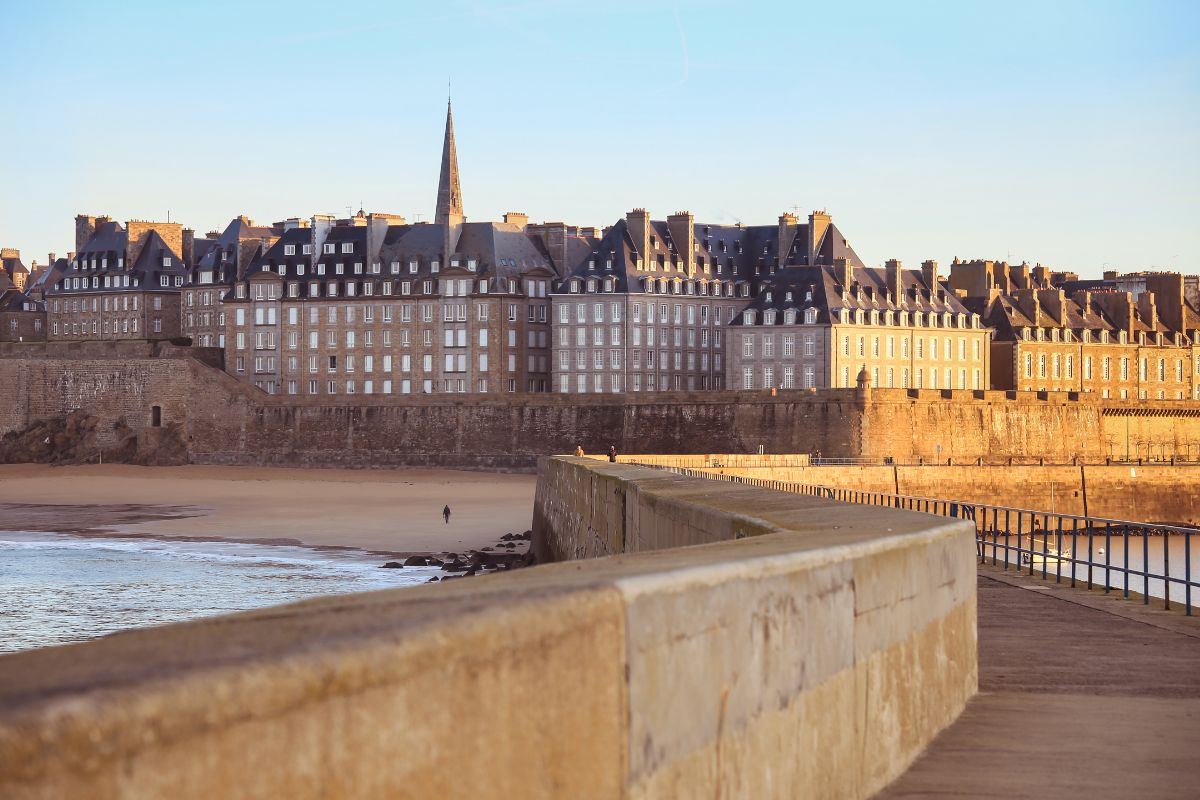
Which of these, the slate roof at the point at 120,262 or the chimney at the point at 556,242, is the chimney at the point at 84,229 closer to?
the slate roof at the point at 120,262

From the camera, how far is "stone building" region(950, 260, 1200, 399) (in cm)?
8438

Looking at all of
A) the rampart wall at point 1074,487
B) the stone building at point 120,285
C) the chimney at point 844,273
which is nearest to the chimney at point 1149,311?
the chimney at point 844,273

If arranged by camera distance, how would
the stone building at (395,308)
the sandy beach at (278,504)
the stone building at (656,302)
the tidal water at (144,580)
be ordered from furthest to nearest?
the stone building at (395,308) → the stone building at (656,302) → the sandy beach at (278,504) → the tidal water at (144,580)

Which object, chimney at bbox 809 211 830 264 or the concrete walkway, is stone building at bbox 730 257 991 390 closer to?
chimney at bbox 809 211 830 264

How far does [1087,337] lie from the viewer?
85.2 metres

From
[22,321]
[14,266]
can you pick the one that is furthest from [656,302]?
[14,266]

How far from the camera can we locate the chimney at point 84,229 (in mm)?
97188

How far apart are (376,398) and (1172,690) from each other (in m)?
66.8

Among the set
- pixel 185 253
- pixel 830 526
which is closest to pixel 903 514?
pixel 830 526

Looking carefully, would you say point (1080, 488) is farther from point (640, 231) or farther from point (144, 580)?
point (144, 580)

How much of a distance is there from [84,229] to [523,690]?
3888 inches

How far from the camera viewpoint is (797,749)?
5.68 m

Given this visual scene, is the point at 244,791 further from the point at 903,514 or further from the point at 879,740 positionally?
the point at 903,514

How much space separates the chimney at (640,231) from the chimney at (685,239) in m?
1.80
